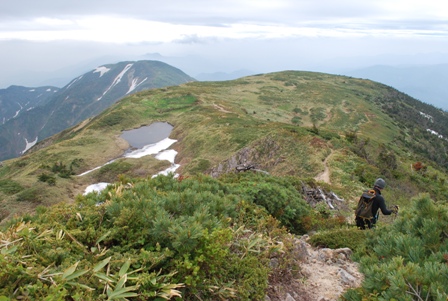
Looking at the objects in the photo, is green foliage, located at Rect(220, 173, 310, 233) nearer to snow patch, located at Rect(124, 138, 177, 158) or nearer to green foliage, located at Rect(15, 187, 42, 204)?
green foliage, located at Rect(15, 187, 42, 204)

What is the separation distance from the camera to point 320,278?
587 cm

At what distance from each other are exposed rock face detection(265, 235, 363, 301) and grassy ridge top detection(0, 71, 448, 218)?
10.8 m

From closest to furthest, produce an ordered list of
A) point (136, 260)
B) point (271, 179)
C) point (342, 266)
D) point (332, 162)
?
point (136, 260)
point (342, 266)
point (271, 179)
point (332, 162)

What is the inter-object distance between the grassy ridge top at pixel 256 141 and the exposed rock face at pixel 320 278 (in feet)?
35.5

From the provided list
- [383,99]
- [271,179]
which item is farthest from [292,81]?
[271,179]

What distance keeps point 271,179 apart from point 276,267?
8320 mm

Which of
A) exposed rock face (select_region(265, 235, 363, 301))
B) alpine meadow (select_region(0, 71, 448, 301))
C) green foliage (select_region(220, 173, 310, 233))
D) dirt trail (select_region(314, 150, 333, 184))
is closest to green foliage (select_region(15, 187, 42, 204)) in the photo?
alpine meadow (select_region(0, 71, 448, 301))

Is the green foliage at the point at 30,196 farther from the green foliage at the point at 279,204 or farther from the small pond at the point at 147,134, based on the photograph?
the green foliage at the point at 279,204

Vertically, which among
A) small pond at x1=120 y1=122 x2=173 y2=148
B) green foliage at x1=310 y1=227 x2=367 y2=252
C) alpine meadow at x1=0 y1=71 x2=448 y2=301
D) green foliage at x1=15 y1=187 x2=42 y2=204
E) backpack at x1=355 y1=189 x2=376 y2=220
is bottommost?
small pond at x1=120 y1=122 x2=173 y2=148

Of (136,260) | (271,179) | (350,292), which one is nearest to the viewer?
(350,292)

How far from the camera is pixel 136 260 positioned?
12.1ft

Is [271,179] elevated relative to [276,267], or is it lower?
lower

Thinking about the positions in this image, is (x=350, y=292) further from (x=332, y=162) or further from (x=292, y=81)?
(x=292, y=81)

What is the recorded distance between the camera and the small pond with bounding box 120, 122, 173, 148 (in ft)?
153
